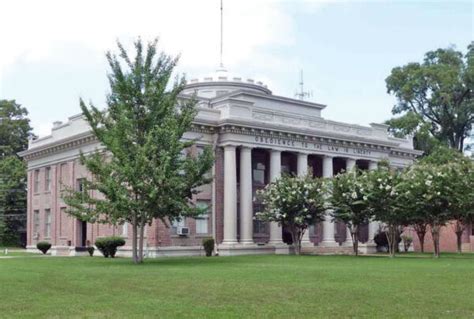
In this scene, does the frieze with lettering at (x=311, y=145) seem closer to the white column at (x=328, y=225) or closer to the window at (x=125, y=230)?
the white column at (x=328, y=225)

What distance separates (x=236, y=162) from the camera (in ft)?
145

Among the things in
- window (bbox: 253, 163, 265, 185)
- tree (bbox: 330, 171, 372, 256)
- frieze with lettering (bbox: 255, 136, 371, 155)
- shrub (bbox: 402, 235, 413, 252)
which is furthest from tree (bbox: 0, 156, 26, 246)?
tree (bbox: 330, 171, 372, 256)

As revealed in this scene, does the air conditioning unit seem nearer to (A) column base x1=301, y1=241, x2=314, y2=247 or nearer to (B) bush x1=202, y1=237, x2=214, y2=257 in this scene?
(B) bush x1=202, y1=237, x2=214, y2=257

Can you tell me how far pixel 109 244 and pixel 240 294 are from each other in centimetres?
2350

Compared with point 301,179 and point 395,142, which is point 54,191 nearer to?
point 301,179

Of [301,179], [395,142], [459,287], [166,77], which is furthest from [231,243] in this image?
[459,287]

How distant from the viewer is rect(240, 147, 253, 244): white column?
43.1m

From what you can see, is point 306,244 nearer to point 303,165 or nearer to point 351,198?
point 303,165

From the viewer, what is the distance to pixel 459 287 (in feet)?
57.6

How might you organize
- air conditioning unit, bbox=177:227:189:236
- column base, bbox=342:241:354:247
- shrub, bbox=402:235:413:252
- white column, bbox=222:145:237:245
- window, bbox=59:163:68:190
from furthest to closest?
shrub, bbox=402:235:413:252 → window, bbox=59:163:68:190 → column base, bbox=342:241:354:247 → white column, bbox=222:145:237:245 → air conditioning unit, bbox=177:227:189:236

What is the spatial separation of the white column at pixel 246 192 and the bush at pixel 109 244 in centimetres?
823

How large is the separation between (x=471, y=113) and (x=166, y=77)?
136 ft

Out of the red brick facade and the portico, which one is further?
the red brick facade

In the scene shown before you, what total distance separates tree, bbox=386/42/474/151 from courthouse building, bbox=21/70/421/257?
8.75 metres
